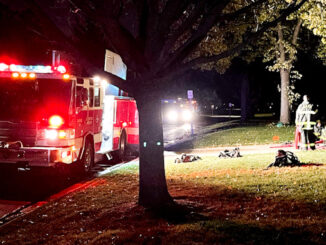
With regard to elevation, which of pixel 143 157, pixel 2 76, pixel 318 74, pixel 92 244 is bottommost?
pixel 92 244

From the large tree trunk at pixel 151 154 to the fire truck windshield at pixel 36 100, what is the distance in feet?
13.2

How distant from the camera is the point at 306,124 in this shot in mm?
14648

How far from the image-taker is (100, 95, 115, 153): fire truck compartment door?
14.2m

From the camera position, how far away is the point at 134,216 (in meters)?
6.80

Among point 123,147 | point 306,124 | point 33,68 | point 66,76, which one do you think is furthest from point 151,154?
point 306,124

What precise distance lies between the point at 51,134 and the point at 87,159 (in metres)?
2.20

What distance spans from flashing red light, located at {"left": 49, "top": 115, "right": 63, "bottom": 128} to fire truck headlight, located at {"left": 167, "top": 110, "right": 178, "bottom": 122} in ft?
103

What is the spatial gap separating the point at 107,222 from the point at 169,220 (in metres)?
1.01

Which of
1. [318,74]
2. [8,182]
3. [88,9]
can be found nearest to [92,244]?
[88,9]

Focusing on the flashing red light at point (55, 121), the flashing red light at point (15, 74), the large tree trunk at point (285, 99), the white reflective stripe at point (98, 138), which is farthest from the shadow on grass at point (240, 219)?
the large tree trunk at point (285, 99)

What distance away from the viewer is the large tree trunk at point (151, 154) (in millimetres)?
7246

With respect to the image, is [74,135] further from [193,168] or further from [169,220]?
[169,220]

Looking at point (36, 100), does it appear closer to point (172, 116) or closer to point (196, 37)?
point (196, 37)

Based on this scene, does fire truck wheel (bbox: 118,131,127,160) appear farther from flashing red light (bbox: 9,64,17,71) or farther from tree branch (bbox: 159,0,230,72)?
tree branch (bbox: 159,0,230,72)
